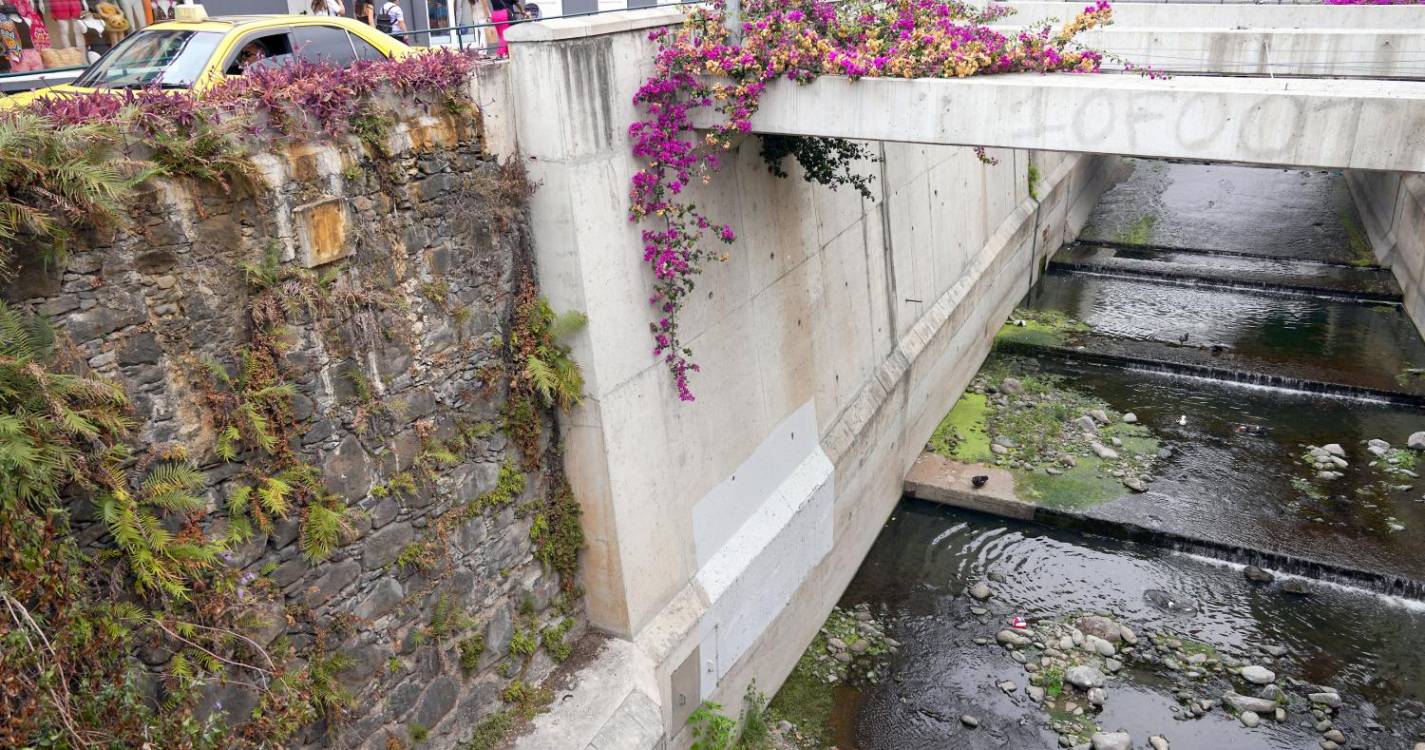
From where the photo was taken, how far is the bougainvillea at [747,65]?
27.2 ft

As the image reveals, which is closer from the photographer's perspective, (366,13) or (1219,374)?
(366,13)

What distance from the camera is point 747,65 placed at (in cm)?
834

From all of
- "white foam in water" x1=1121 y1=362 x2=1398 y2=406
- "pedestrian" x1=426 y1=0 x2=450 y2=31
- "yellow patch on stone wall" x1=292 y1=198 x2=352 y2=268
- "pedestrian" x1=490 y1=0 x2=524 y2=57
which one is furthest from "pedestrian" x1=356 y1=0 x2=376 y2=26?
"white foam in water" x1=1121 y1=362 x2=1398 y2=406

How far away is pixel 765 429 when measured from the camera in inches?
427

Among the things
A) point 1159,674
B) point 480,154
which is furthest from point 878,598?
point 480,154

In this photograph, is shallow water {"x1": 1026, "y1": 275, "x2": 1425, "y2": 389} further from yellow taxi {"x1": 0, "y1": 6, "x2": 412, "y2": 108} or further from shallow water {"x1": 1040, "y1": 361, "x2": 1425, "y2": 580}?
yellow taxi {"x1": 0, "y1": 6, "x2": 412, "y2": 108}

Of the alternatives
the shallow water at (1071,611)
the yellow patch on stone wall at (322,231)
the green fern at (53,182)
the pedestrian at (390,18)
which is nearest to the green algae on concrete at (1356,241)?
the shallow water at (1071,611)

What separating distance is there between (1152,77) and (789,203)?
3943 mm

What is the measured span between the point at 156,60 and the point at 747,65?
→ 471cm

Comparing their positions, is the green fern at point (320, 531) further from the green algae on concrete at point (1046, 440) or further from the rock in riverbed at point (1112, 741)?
the green algae on concrete at point (1046, 440)

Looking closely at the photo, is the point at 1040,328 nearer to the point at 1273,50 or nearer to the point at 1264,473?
the point at 1264,473

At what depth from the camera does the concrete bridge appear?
753 cm

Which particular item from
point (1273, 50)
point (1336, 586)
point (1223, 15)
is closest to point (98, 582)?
point (1336, 586)

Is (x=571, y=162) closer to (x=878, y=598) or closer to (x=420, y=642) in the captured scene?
(x=420, y=642)
